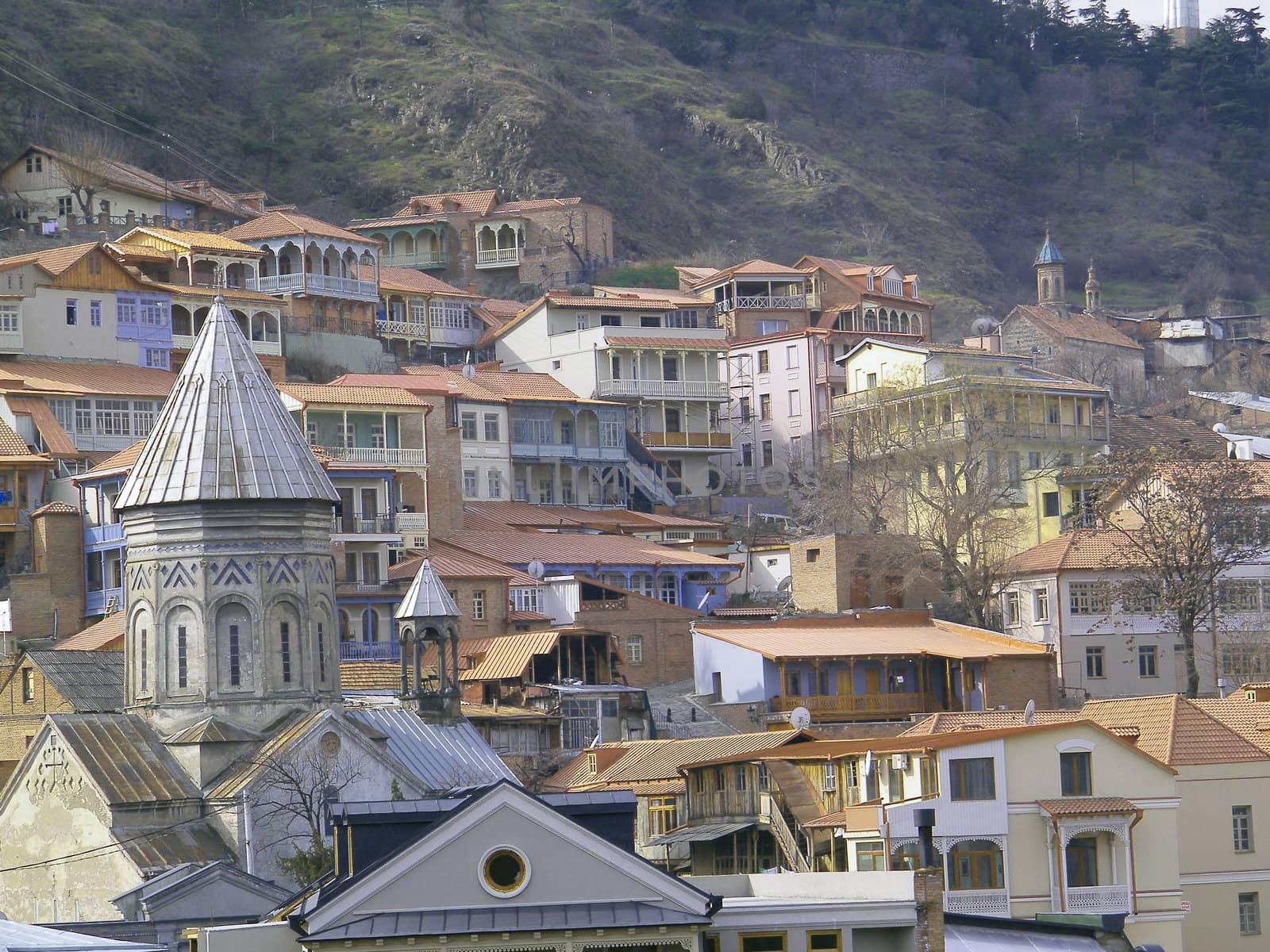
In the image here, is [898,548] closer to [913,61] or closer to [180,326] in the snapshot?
[180,326]

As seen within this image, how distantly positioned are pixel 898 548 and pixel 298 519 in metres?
27.8

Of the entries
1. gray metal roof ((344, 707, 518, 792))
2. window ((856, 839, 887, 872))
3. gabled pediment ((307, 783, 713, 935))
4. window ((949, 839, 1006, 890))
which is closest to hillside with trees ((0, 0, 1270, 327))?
gray metal roof ((344, 707, 518, 792))

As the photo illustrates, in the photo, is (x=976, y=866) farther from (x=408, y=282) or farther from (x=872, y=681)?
(x=408, y=282)

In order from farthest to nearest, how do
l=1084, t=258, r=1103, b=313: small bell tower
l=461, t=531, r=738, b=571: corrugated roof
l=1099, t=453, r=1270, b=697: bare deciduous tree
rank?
l=1084, t=258, r=1103, b=313: small bell tower → l=461, t=531, r=738, b=571: corrugated roof → l=1099, t=453, r=1270, b=697: bare deciduous tree

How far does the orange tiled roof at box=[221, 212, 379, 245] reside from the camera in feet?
281

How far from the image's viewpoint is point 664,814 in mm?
51656

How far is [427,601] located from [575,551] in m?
21.3

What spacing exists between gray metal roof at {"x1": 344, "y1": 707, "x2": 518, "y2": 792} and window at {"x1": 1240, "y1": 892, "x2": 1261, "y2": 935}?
14465mm

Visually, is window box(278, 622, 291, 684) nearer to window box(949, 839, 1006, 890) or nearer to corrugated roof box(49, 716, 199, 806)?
corrugated roof box(49, 716, 199, 806)

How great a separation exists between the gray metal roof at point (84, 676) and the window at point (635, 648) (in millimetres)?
14568

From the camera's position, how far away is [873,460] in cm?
7531

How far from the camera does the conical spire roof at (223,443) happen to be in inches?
1667

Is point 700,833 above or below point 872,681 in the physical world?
below

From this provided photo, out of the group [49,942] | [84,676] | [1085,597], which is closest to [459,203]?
[1085,597]
